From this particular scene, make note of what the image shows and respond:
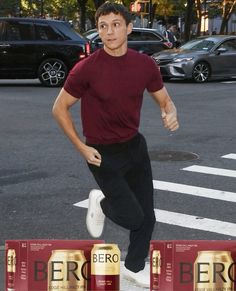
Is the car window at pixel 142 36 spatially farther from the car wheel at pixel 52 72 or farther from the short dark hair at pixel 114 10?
the short dark hair at pixel 114 10

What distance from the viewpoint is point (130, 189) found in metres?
4.06

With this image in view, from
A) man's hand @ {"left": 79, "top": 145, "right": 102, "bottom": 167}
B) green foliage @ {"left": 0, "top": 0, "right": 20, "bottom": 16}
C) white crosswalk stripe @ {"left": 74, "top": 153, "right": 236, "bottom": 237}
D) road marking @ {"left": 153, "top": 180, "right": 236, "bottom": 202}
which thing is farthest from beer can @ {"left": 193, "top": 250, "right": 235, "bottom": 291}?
green foliage @ {"left": 0, "top": 0, "right": 20, "bottom": 16}

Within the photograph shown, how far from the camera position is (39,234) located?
5.45m

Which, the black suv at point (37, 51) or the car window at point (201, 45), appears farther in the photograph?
the car window at point (201, 45)

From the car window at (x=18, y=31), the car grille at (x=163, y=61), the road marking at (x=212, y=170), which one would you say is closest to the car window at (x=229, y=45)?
the car grille at (x=163, y=61)

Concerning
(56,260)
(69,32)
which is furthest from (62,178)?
(69,32)

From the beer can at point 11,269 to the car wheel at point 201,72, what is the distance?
54.1 feet

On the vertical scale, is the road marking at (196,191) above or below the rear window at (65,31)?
below

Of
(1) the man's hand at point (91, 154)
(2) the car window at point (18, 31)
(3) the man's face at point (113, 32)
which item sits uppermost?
(3) the man's face at point (113, 32)

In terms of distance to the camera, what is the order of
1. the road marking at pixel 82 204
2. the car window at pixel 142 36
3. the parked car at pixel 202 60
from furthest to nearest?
the car window at pixel 142 36
the parked car at pixel 202 60
the road marking at pixel 82 204

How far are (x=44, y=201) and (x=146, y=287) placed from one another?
2.52m

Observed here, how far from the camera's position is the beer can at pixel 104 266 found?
310cm

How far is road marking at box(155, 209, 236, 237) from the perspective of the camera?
5.67 metres

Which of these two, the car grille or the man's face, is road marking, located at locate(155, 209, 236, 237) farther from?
the car grille
